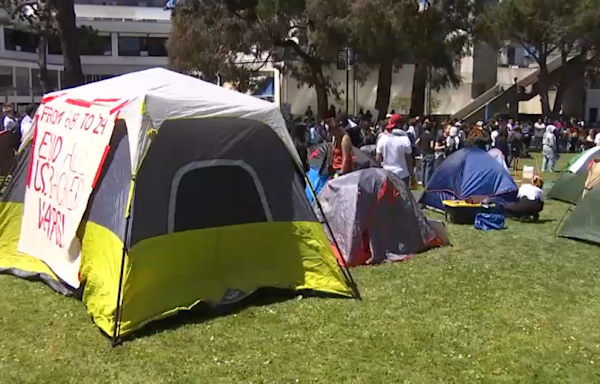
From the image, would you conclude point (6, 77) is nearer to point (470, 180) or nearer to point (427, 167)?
point (427, 167)

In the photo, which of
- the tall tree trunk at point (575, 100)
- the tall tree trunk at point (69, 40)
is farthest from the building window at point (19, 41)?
the tall tree trunk at point (575, 100)

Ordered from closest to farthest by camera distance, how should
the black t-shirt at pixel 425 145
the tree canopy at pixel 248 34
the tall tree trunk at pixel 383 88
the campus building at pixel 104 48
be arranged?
the black t-shirt at pixel 425 145 < the tree canopy at pixel 248 34 < the tall tree trunk at pixel 383 88 < the campus building at pixel 104 48

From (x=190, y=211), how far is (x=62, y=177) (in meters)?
1.46

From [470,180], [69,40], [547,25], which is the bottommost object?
[470,180]

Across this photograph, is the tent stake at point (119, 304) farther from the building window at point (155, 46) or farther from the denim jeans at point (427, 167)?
the building window at point (155, 46)

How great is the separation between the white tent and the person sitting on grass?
5.36m

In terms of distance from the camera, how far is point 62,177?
686 centimetres

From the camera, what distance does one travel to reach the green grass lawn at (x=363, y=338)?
5.02 metres

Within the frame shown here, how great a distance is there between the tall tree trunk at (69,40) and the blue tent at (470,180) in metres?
11.9

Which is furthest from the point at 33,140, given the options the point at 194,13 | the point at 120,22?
the point at 120,22

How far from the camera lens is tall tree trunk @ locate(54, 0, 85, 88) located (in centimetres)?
1897

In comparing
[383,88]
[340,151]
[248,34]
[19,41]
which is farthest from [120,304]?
[19,41]

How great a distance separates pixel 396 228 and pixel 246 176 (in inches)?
93.5

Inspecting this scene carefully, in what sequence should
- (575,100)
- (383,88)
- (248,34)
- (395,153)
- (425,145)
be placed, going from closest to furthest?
(395,153), (425,145), (248,34), (383,88), (575,100)
